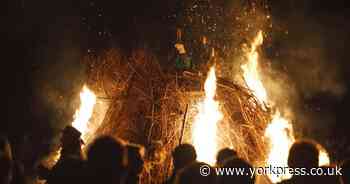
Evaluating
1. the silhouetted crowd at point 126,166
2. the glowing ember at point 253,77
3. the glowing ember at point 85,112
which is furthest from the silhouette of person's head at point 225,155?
the glowing ember at point 85,112

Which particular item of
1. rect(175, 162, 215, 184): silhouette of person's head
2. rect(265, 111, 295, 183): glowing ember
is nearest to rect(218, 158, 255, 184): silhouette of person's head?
rect(175, 162, 215, 184): silhouette of person's head

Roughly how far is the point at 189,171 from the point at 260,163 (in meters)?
2.95

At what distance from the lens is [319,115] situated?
47.2 feet

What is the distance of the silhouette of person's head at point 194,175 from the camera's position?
390 centimetres

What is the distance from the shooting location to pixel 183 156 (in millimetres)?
4238

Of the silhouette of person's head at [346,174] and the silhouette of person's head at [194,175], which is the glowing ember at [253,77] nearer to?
the silhouette of person's head at [346,174]

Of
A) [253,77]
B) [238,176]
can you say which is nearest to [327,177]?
[238,176]

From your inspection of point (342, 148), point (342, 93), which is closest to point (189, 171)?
point (342, 148)

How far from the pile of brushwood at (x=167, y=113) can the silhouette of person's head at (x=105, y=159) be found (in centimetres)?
282

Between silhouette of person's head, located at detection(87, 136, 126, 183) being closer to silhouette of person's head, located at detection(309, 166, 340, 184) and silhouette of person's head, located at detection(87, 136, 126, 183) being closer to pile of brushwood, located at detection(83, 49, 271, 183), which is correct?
silhouette of person's head, located at detection(309, 166, 340, 184)

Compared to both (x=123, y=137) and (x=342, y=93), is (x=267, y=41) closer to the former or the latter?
(x=342, y=93)

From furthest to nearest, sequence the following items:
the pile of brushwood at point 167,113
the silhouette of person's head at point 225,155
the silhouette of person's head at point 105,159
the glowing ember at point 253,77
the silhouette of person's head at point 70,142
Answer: the glowing ember at point 253,77, the pile of brushwood at point 167,113, the silhouette of person's head at point 70,142, the silhouette of person's head at point 225,155, the silhouette of person's head at point 105,159

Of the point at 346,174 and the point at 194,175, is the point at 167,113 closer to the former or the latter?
the point at 194,175

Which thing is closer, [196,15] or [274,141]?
[274,141]
